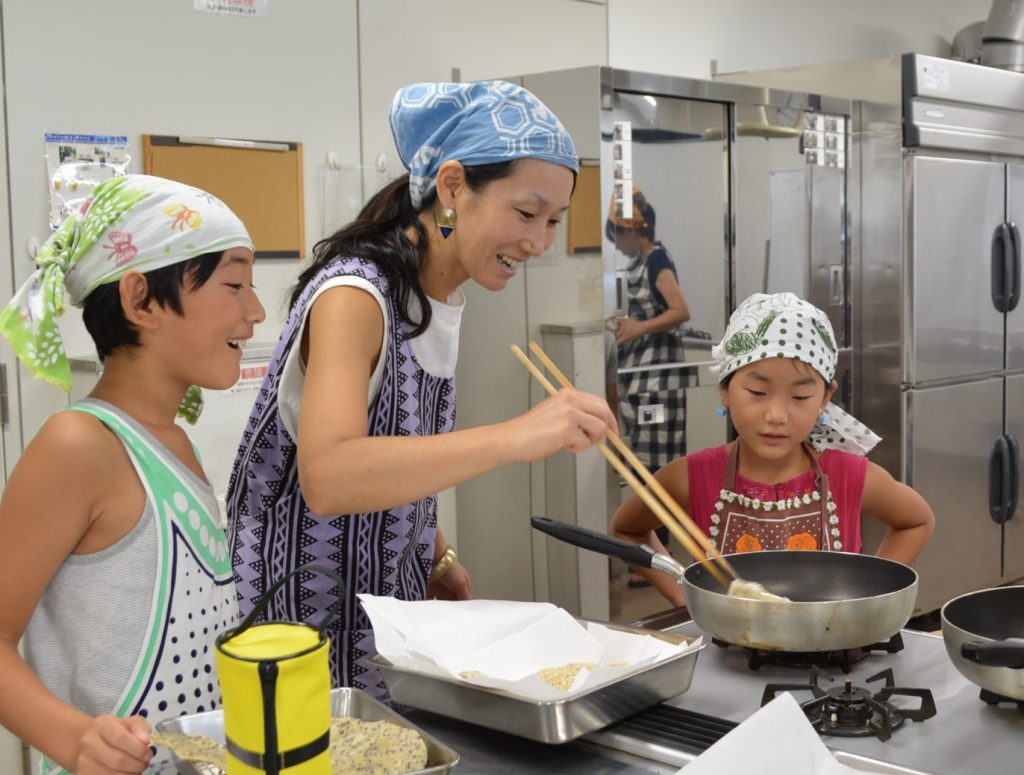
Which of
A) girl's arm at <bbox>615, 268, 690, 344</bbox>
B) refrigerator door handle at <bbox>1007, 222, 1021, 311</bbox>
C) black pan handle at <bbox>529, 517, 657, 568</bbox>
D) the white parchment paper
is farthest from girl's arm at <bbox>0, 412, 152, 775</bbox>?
refrigerator door handle at <bbox>1007, 222, 1021, 311</bbox>

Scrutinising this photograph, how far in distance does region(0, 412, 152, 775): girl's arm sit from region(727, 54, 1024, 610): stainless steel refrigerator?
3.35m

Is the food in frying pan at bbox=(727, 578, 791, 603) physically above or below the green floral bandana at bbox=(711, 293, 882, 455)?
below

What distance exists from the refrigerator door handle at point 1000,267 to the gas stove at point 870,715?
10.8 ft

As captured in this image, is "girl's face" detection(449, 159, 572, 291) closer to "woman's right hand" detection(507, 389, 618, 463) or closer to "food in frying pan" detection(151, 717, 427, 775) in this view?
"woman's right hand" detection(507, 389, 618, 463)

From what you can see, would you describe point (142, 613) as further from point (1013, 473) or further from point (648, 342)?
point (1013, 473)

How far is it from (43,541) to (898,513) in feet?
4.99

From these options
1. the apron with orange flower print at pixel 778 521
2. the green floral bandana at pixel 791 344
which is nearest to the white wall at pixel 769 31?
the green floral bandana at pixel 791 344

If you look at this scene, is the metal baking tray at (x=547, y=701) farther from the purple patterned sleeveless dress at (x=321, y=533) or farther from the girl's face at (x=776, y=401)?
the girl's face at (x=776, y=401)

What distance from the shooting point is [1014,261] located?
4.44m

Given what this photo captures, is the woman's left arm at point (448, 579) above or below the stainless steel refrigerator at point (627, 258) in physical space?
below

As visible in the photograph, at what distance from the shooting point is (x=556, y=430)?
4.39ft

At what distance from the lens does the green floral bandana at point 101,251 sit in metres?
1.37

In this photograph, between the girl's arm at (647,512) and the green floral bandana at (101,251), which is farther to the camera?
the girl's arm at (647,512)

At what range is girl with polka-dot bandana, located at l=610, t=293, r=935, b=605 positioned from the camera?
2074 millimetres
